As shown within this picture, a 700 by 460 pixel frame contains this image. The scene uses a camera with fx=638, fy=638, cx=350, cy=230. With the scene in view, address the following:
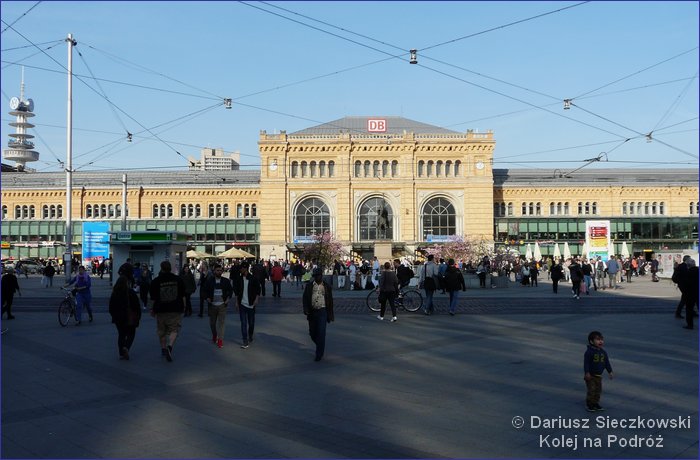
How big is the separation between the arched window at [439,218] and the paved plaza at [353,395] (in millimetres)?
55114

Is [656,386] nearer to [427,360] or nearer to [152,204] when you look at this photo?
[427,360]

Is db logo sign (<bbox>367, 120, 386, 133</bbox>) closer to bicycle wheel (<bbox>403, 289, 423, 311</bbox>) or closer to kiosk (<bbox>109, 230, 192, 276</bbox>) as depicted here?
kiosk (<bbox>109, 230, 192, 276</bbox>)

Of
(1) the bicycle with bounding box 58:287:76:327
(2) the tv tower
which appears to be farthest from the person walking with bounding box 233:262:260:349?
(2) the tv tower

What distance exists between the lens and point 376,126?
69.6 m

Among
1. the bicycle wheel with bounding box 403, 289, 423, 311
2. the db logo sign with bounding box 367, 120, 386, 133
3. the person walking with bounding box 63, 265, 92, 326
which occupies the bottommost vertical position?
the bicycle wheel with bounding box 403, 289, 423, 311

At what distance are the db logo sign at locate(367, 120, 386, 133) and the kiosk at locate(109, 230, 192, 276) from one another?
1602 inches

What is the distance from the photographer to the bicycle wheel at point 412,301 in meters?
20.2

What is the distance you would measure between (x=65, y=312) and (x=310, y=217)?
54.7 m

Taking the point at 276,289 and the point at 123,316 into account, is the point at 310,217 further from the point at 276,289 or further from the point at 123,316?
the point at 123,316

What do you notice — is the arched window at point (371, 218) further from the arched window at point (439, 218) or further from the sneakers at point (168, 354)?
the sneakers at point (168, 354)

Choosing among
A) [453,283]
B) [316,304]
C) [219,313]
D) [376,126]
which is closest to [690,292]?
[453,283]

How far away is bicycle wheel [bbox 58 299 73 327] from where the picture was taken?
16406 mm

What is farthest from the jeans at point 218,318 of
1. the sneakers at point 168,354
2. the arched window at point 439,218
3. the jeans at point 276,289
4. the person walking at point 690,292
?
the arched window at point 439,218

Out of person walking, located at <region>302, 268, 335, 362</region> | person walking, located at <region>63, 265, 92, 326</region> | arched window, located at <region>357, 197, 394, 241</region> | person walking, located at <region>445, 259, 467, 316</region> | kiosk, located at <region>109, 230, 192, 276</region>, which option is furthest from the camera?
arched window, located at <region>357, 197, 394, 241</region>
